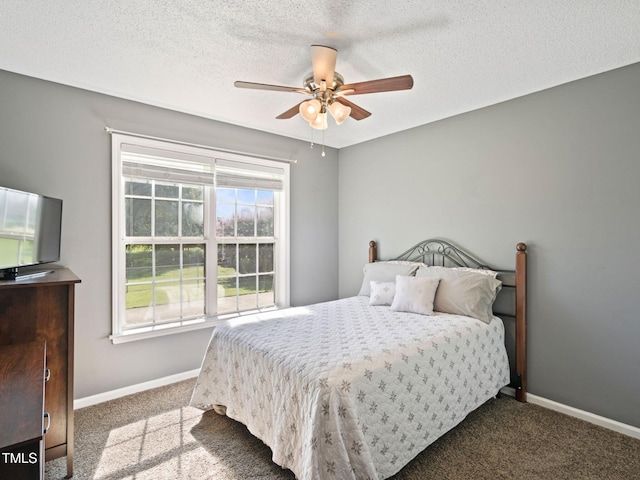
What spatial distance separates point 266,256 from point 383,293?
4.88ft

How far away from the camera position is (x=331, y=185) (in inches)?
179

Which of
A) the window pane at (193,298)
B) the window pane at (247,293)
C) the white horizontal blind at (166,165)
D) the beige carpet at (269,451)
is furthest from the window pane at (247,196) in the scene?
the beige carpet at (269,451)

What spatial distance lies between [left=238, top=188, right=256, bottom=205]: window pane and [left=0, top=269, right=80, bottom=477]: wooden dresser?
Answer: 1.98 metres

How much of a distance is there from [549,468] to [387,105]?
9.57ft

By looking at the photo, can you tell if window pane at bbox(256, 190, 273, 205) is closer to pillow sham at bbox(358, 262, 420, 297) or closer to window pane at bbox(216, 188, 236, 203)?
window pane at bbox(216, 188, 236, 203)

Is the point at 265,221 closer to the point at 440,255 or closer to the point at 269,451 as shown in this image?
the point at 440,255

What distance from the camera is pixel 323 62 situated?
203 centimetres

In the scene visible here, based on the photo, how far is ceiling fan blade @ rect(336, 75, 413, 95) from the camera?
1.93m

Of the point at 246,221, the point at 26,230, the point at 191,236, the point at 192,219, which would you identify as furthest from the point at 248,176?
the point at 26,230

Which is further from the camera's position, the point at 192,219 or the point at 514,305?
the point at 192,219

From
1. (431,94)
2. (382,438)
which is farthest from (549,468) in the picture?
(431,94)

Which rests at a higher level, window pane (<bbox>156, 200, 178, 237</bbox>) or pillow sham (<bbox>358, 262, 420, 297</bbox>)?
window pane (<bbox>156, 200, 178, 237</bbox>)

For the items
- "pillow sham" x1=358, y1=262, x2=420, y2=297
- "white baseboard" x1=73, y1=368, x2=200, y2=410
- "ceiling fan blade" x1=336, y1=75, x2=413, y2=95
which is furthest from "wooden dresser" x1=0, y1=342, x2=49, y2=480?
"pillow sham" x1=358, y1=262, x2=420, y2=297

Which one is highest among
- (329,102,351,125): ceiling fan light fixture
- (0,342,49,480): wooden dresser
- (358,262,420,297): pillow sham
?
(329,102,351,125): ceiling fan light fixture
